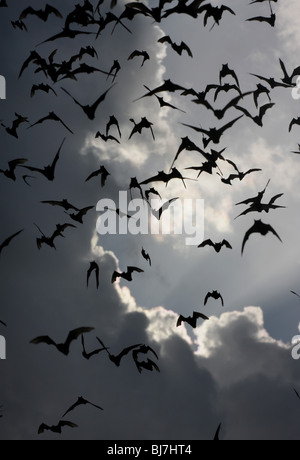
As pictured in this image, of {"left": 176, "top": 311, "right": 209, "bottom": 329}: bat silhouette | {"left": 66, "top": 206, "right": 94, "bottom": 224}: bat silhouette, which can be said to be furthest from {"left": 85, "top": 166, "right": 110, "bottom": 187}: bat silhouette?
{"left": 176, "top": 311, "right": 209, "bottom": 329}: bat silhouette

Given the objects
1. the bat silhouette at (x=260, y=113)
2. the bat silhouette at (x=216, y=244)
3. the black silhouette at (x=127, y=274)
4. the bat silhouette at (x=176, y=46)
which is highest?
the bat silhouette at (x=176, y=46)

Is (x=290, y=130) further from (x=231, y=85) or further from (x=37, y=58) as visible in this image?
(x=37, y=58)

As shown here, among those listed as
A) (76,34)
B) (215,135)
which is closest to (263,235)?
(215,135)

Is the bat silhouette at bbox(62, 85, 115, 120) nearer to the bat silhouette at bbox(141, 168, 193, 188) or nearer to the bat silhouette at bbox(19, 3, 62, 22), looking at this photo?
the bat silhouette at bbox(141, 168, 193, 188)

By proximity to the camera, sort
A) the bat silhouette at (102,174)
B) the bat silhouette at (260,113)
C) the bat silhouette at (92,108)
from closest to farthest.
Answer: the bat silhouette at (92,108) < the bat silhouette at (260,113) < the bat silhouette at (102,174)

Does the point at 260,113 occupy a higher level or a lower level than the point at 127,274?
higher

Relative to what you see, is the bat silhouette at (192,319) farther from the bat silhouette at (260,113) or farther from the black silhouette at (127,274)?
the bat silhouette at (260,113)

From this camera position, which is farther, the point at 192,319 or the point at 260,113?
the point at 192,319

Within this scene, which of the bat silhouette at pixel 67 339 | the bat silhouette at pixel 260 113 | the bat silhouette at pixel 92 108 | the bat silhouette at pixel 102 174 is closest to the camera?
the bat silhouette at pixel 67 339

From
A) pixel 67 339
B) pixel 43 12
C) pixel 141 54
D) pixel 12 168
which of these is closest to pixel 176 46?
pixel 141 54

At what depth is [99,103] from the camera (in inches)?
689

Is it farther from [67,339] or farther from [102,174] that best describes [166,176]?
[67,339]

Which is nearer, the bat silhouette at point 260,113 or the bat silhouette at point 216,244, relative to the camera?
the bat silhouette at point 260,113

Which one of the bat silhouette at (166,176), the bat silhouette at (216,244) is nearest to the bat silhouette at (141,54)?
the bat silhouette at (166,176)
